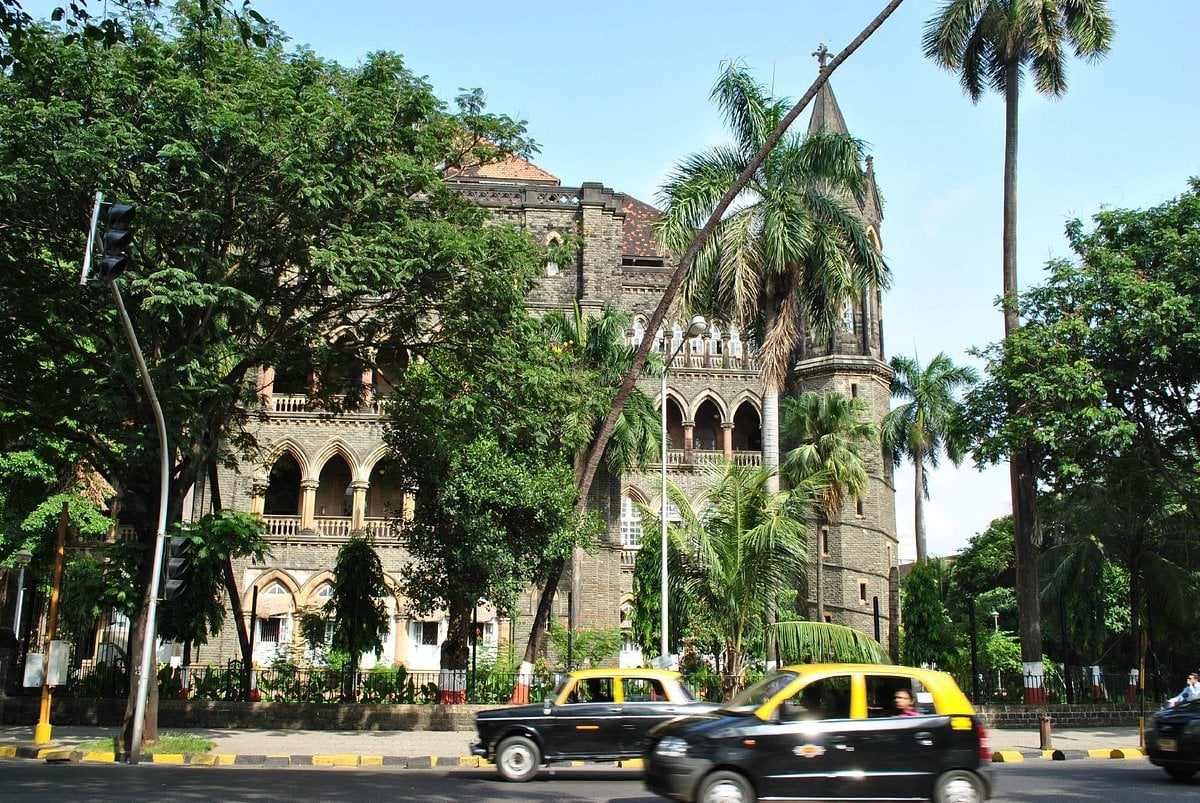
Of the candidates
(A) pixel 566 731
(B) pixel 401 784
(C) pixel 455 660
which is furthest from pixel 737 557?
(B) pixel 401 784

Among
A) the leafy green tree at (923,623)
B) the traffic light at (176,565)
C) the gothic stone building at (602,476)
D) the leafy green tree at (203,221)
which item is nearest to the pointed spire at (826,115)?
the gothic stone building at (602,476)

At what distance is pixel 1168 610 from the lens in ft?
102

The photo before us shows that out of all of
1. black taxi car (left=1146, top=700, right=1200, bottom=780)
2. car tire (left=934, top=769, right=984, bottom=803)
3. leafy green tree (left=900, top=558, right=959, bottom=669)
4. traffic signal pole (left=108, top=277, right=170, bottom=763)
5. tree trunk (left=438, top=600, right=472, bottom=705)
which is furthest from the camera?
leafy green tree (left=900, top=558, right=959, bottom=669)

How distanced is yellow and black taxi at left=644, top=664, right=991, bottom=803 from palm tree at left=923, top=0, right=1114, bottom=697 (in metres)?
15.2

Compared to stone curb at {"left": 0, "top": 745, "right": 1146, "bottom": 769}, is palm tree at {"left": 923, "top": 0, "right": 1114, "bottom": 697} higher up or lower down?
higher up

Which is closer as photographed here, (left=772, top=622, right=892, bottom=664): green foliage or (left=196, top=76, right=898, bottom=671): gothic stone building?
(left=772, top=622, right=892, bottom=664): green foliage

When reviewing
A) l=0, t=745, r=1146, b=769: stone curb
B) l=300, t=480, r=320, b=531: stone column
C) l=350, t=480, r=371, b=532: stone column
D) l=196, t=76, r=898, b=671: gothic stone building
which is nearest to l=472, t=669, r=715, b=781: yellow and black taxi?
l=0, t=745, r=1146, b=769: stone curb

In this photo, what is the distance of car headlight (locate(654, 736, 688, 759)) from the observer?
9.71m

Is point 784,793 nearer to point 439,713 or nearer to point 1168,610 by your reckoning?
point 439,713

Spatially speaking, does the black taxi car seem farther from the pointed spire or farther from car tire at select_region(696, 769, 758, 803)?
the pointed spire

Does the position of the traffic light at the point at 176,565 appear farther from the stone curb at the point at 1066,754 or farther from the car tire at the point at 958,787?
the stone curb at the point at 1066,754

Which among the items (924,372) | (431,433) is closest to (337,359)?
(431,433)

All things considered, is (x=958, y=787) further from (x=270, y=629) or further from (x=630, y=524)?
(x=630, y=524)

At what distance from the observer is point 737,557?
2250 cm
